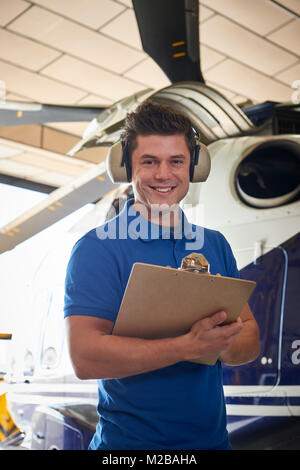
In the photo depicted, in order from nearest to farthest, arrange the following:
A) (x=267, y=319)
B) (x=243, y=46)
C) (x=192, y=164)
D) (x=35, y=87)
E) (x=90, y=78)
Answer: (x=192, y=164), (x=267, y=319), (x=243, y=46), (x=90, y=78), (x=35, y=87)

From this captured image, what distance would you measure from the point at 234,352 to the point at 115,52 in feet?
13.8

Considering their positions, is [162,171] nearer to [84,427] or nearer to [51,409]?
[84,427]

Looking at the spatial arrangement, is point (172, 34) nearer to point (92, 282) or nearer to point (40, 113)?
point (40, 113)

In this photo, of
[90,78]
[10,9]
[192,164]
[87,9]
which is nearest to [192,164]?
[192,164]

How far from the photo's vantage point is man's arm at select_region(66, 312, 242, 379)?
1.10 metres

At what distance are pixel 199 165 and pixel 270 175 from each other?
2.94ft

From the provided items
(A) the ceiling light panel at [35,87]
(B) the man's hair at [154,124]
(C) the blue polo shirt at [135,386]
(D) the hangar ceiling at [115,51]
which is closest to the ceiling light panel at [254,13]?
(D) the hangar ceiling at [115,51]

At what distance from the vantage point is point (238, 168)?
2424 mm

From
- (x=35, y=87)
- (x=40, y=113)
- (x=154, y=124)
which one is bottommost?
(x=154, y=124)

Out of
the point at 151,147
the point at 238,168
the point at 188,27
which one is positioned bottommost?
the point at 151,147

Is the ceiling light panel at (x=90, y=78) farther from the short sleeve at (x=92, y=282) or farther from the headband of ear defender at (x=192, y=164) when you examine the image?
the short sleeve at (x=92, y=282)

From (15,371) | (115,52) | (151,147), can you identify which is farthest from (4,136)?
(151,147)

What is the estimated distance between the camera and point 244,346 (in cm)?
130

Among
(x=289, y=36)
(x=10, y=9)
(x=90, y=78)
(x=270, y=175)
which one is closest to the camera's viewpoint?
(x=270, y=175)
